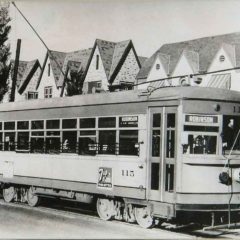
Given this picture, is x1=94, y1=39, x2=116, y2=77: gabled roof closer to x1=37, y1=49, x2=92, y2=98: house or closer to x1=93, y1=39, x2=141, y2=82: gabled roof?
x1=93, y1=39, x2=141, y2=82: gabled roof

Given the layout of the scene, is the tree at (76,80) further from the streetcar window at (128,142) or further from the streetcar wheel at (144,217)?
the streetcar wheel at (144,217)

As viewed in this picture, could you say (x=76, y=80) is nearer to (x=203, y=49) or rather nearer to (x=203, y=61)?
(x=203, y=61)

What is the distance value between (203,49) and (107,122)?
16755 millimetres

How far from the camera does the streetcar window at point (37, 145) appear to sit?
12.6 metres

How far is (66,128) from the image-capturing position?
466 inches

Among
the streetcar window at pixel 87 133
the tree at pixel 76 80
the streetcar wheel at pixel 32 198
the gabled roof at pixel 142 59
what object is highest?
the gabled roof at pixel 142 59

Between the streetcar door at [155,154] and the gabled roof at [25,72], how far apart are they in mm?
22527

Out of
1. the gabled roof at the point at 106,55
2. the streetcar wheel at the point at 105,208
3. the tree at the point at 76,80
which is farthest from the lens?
the gabled roof at the point at 106,55

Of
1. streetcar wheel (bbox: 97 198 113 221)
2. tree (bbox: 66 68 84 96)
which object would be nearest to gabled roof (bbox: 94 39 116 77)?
tree (bbox: 66 68 84 96)

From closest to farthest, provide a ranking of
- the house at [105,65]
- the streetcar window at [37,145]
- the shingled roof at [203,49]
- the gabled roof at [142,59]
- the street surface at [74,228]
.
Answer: the street surface at [74,228]
the streetcar window at [37,145]
the shingled roof at [203,49]
the house at [105,65]
the gabled roof at [142,59]

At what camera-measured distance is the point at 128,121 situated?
10.5 metres

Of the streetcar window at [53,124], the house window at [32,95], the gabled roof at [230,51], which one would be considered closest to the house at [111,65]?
the gabled roof at [230,51]

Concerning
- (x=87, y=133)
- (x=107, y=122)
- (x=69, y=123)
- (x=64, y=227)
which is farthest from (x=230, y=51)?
(x=64, y=227)

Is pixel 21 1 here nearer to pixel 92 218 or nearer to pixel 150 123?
pixel 150 123
